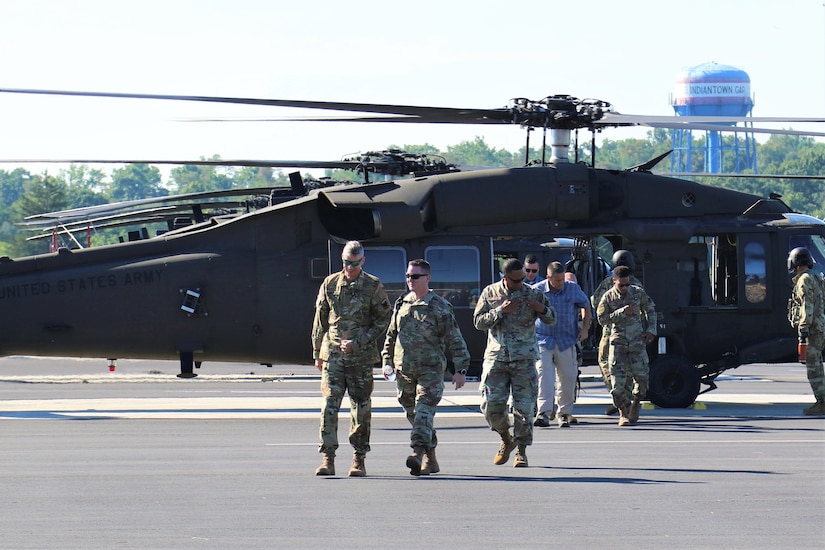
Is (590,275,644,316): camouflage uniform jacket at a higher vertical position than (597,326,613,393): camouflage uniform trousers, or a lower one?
higher

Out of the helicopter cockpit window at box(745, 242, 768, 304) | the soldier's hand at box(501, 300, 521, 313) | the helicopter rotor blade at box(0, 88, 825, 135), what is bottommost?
the soldier's hand at box(501, 300, 521, 313)

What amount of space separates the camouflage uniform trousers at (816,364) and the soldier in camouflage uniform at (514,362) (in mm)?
5944

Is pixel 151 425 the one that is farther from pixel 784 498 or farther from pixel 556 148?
pixel 784 498

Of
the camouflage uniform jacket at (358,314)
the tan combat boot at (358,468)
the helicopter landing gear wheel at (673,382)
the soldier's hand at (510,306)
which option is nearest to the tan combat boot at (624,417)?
the helicopter landing gear wheel at (673,382)

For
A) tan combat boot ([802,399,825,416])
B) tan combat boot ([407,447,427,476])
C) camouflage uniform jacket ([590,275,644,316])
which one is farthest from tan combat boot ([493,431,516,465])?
tan combat boot ([802,399,825,416])

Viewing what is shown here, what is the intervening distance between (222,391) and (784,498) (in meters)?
13.4

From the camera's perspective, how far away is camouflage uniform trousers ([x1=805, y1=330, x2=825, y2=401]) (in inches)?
647

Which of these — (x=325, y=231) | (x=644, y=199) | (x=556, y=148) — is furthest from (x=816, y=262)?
(x=325, y=231)

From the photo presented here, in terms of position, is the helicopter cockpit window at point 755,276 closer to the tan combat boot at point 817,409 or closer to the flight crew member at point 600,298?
the tan combat boot at point 817,409

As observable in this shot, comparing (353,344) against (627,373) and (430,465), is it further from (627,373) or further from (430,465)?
(627,373)

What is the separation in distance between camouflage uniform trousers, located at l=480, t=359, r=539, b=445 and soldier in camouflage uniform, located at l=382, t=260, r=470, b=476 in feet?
1.48

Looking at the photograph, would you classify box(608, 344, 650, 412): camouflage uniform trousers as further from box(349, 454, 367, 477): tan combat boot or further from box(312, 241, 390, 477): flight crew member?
box(349, 454, 367, 477): tan combat boot

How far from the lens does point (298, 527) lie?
8.84 meters

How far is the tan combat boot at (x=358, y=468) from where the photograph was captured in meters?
11.1
